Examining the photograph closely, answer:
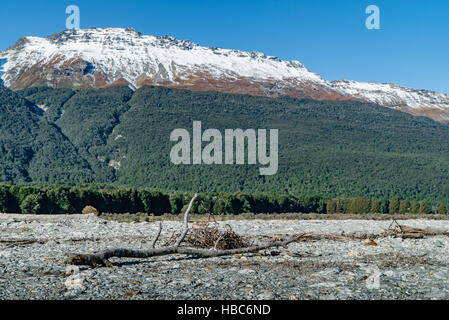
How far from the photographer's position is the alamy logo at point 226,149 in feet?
364

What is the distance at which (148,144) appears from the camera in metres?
134

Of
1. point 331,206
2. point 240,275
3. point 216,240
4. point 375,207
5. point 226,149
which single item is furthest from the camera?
point 226,149

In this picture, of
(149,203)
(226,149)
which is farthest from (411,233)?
(226,149)

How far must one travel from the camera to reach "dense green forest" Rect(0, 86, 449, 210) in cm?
11512

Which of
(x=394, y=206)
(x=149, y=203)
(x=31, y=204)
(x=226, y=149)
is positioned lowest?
(x=394, y=206)

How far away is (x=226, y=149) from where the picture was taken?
11425 cm

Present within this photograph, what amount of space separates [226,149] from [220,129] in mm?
18386

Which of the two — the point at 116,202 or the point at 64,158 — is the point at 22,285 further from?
the point at 64,158

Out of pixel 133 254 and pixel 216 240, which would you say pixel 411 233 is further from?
pixel 133 254

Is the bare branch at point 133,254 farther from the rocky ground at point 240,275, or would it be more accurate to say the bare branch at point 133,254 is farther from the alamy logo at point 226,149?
the alamy logo at point 226,149

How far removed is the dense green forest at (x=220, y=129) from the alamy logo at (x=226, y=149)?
2734mm

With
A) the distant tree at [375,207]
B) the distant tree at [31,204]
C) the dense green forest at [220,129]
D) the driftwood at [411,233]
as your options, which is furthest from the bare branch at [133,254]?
the dense green forest at [220,129]

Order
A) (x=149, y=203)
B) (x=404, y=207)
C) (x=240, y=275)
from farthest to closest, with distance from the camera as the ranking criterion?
(x=404, y=207) → (x=149, y=203) → (x=240, y=275)
